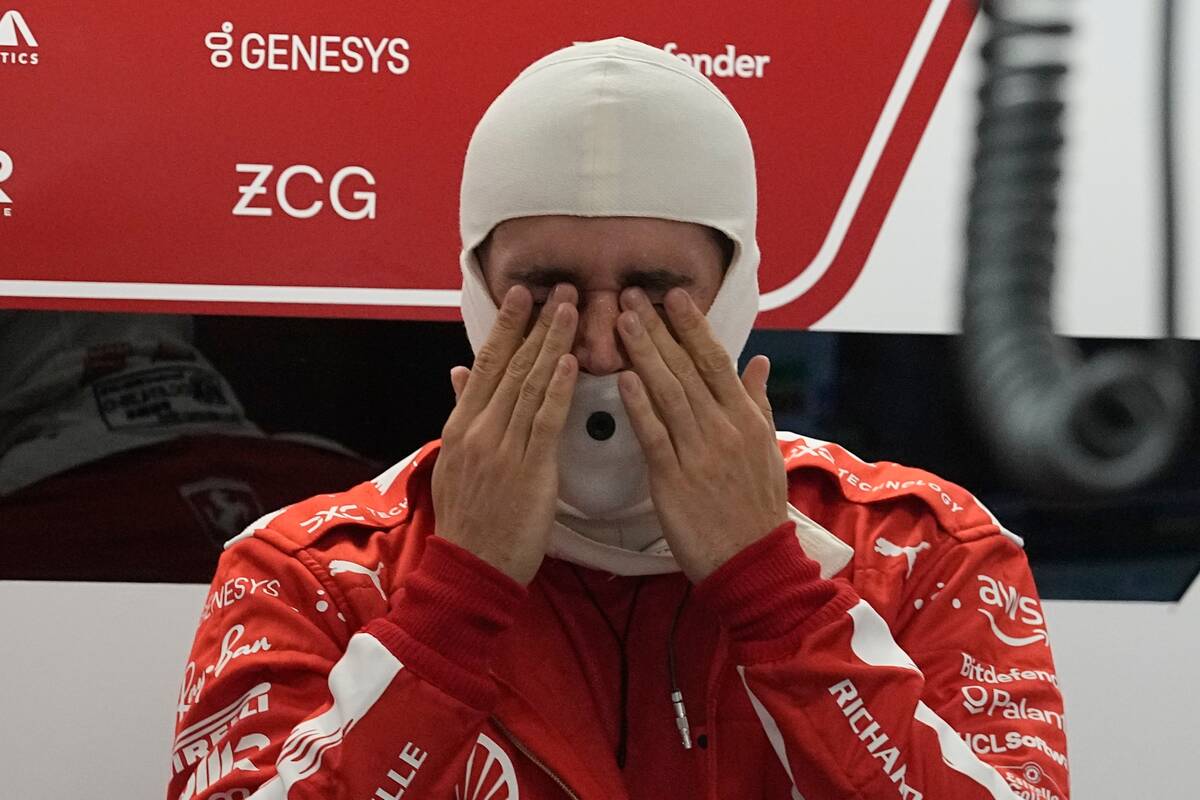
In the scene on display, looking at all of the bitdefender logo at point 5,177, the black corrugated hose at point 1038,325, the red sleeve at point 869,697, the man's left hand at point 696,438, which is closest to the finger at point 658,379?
the man's left hand at point 696,438

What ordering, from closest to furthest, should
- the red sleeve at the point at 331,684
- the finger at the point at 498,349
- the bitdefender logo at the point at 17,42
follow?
the red sleeve at the point at 331,684 → the finger at the point at 498,349 → the bitdefender logo at the point at 17,42

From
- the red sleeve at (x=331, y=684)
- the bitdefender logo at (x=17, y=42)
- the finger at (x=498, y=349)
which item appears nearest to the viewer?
the red sleeve at (x=331, y=684)

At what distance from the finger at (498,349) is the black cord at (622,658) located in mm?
201

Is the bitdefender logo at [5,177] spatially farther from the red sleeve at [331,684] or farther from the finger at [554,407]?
the finger at [554,407]

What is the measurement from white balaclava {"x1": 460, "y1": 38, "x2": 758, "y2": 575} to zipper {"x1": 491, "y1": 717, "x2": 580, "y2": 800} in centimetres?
20

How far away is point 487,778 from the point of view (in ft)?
3.48

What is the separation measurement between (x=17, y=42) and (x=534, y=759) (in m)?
1.15

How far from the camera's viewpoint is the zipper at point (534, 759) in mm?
1037

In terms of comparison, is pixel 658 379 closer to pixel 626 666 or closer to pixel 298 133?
pixel 626 666

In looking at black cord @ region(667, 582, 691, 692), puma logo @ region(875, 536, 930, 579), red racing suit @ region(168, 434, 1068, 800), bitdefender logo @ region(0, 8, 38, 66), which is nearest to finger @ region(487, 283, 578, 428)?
red racing suit @ region(168, 434, 1068, 800)

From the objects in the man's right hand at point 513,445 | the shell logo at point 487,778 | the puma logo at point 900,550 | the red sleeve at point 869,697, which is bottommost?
the shell logo at point 487,778

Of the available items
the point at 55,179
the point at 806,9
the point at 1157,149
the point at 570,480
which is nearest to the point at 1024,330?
the point at 1157,149

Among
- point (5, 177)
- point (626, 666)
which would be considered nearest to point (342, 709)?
point (626, 666)

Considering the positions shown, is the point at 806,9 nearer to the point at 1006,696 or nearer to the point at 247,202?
the point at 247,202
